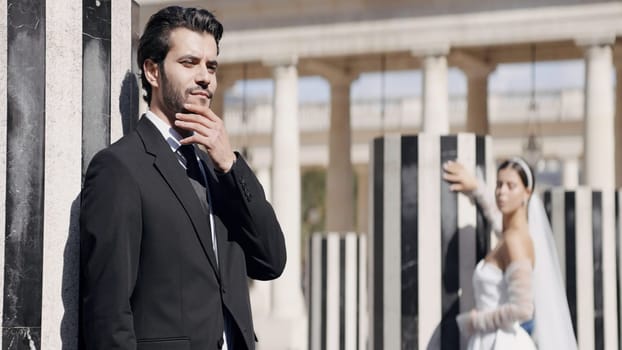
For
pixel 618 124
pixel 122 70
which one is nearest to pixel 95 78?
pixel 122 70

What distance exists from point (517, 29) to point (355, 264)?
18.7m

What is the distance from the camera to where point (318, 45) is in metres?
47.4

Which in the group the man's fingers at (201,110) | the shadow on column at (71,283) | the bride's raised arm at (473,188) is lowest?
the shadow on column at (71,283)

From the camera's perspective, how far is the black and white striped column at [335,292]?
27.4 meters

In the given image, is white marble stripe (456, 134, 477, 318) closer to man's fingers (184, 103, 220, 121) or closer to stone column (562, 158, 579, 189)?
man's fingers (184, 103, 220, 121)

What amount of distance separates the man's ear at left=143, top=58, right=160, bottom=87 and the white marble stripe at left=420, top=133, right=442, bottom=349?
831 centimetres

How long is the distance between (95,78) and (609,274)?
14.1 metres

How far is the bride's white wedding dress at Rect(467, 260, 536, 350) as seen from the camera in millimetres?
13594

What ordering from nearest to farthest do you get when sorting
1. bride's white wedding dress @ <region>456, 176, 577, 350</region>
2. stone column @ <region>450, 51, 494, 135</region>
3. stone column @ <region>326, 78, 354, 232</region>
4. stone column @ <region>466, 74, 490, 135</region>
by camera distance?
bride's white wedding dress @ <region>456, 176, 577, 350</region> < stone column @ <region>450, 51, 494, 135</region> < stone column @ <region>466, 74, 490, 135</region> < stone column @ <region>326, 78, 354, 232</region>

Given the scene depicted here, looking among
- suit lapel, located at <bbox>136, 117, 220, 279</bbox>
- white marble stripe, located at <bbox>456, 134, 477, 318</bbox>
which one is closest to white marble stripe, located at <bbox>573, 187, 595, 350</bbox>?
white marble stripe, located at <bbox>456, 134, 477, 318</bbox>

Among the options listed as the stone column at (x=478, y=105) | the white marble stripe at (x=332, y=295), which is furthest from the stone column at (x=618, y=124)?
the white marble stripe at (x=332, y=295)

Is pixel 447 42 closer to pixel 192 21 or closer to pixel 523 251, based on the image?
pixel 523 251

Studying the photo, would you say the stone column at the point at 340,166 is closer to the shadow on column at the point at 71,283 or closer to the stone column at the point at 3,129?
the shadow on column at the point at 71,283

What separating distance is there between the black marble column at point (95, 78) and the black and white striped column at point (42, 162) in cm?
1
